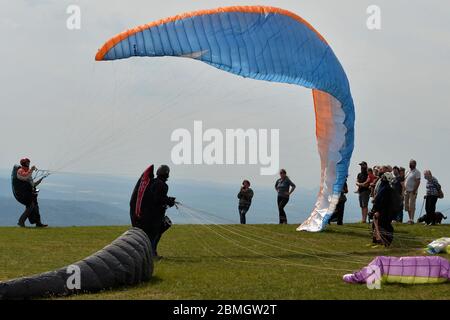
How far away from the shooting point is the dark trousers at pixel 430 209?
1995cm

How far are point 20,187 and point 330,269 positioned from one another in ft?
30.9

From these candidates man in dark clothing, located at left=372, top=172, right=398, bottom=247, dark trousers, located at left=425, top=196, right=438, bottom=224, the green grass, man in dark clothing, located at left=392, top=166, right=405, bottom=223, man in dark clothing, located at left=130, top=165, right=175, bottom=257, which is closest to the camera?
the green grass

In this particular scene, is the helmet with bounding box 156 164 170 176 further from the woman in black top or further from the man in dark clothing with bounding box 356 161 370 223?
the man in dark clothing with bounding box 356 161 370 223

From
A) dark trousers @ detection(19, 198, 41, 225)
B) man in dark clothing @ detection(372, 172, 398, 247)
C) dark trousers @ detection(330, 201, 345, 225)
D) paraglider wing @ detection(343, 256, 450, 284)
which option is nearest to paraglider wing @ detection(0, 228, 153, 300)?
paraglider wing @ detection(343, 256, 450, 284)

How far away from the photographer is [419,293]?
9.58m

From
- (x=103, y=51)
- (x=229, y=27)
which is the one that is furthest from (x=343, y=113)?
(x=103, y=51)

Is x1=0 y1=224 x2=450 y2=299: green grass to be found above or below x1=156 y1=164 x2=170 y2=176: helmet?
below

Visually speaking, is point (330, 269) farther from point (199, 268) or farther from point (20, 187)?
point (20, 187)

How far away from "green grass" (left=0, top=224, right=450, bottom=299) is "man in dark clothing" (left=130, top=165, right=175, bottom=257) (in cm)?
65

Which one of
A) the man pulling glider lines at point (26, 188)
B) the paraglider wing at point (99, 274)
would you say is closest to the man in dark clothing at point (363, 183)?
the man pulling glider lines at point (26, 188)

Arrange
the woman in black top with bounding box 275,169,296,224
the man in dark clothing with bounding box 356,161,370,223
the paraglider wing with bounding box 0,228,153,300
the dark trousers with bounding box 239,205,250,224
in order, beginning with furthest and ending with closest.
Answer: the dark trousers with bounding box 239,205,250,224
the woman in black top with bounding box 275,169,296,224
the man in dark clothing with bounding box 356,161,370,223
the paraglider wing with bounding box 0,228,153,300

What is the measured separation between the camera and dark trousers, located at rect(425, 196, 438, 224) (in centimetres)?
1995

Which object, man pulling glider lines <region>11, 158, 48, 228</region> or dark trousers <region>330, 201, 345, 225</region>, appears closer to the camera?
man pulling glider lines <region>11, 158, 48, 228</region>

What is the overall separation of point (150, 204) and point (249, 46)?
380 cm
